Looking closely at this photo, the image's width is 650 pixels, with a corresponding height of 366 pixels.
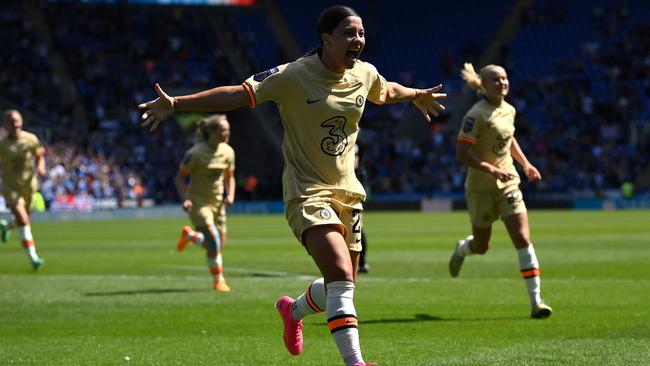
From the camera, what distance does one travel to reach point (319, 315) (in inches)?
473

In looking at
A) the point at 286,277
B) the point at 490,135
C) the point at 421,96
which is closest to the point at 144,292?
the point at 286,277

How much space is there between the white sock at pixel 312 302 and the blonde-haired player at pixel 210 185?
22.4ft

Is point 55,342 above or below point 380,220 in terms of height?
above

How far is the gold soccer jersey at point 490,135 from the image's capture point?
11.6 m

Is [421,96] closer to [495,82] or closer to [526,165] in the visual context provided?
[495,82]

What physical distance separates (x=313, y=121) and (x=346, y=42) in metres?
0.56

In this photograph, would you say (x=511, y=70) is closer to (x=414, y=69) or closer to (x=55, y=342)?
(x=414, y=69)

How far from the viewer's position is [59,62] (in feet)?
179

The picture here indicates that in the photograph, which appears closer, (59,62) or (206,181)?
(206,181)

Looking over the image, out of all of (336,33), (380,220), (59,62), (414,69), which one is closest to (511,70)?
(414,69)

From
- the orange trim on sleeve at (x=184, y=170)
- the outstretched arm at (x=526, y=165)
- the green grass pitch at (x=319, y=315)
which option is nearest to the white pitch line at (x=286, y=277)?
the green grass pitch at (x=319, y=315)

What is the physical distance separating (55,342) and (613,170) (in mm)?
42957

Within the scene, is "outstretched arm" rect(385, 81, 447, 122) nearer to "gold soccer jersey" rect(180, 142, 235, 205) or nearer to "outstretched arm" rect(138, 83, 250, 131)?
"outstretched arm" rect(138, 83, 250, 131)

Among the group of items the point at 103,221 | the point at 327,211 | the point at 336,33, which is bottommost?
the point at 103,221
